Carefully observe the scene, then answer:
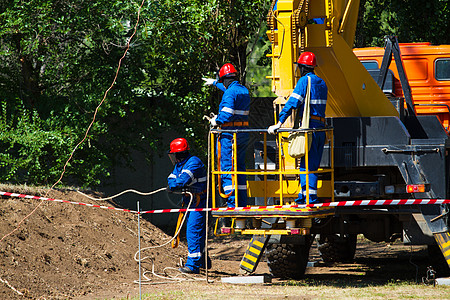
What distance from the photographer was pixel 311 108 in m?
8.16

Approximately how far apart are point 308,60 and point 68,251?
4.02 meters

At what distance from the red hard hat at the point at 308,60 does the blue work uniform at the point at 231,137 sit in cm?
96

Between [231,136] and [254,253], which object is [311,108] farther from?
[254,253]

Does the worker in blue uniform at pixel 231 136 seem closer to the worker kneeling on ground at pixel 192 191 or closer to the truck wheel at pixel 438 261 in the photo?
the worker kneeling on ground at pixel 192 191

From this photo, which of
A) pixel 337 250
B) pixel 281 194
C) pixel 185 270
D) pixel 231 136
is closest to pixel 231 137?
pixel 231 136

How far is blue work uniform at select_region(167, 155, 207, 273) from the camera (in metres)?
9.50

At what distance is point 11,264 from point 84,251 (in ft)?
4.26

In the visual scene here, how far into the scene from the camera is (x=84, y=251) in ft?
31.0

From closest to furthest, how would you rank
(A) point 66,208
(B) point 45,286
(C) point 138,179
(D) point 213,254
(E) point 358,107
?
(B) point 45,286
(E) point 358,107
(A) point 66,208
(D) point 213,254
(C) point 138,179

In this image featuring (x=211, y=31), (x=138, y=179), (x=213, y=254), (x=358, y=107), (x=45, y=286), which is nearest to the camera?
(x=45, y=286)

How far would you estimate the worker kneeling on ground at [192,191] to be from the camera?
31.2 ft

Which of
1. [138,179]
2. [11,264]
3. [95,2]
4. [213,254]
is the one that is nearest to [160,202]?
[138,179]

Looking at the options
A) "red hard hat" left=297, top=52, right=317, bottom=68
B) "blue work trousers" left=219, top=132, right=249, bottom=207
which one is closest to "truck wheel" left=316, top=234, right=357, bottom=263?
"blue work trousers" left=219, top=132, right=249, bottom=207

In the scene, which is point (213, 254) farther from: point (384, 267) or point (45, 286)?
point (45, 286)
